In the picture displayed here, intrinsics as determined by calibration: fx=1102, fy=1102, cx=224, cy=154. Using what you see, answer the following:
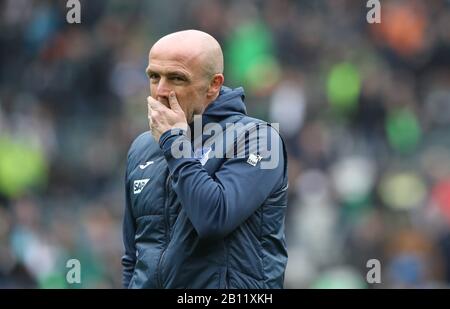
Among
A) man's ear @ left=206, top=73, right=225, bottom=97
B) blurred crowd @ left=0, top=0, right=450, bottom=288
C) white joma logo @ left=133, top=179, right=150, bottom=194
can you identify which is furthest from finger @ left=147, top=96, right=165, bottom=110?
blurred crowd @ left=0, top=0, right=450, bottom=288

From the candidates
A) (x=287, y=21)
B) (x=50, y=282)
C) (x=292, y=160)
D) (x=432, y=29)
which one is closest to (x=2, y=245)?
(x=50, y=282)

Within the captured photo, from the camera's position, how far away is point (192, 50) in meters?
4.64

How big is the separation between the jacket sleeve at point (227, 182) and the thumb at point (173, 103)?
0.13 meters

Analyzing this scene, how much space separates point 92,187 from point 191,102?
789 centimetres

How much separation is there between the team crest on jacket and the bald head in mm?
319

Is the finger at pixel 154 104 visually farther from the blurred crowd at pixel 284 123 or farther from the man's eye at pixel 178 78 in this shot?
the blurred crowd at pixel 284 123

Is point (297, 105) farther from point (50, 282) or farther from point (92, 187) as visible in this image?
point (50, 282)

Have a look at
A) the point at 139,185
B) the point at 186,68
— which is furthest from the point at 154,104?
the point at 139,185

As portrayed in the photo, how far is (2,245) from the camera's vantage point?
10.7m

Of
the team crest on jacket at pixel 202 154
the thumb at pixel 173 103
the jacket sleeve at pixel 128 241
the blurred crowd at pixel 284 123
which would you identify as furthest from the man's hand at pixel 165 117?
the blurred crowd at pixel 284 123

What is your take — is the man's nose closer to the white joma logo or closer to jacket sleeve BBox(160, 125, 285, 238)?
jacket sleeve BBox(160, 125, 285, 238)

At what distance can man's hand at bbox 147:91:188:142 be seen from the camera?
4594mm

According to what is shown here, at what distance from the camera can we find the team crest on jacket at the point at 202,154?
183 inches

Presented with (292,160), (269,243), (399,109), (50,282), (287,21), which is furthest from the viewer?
(287,21)
